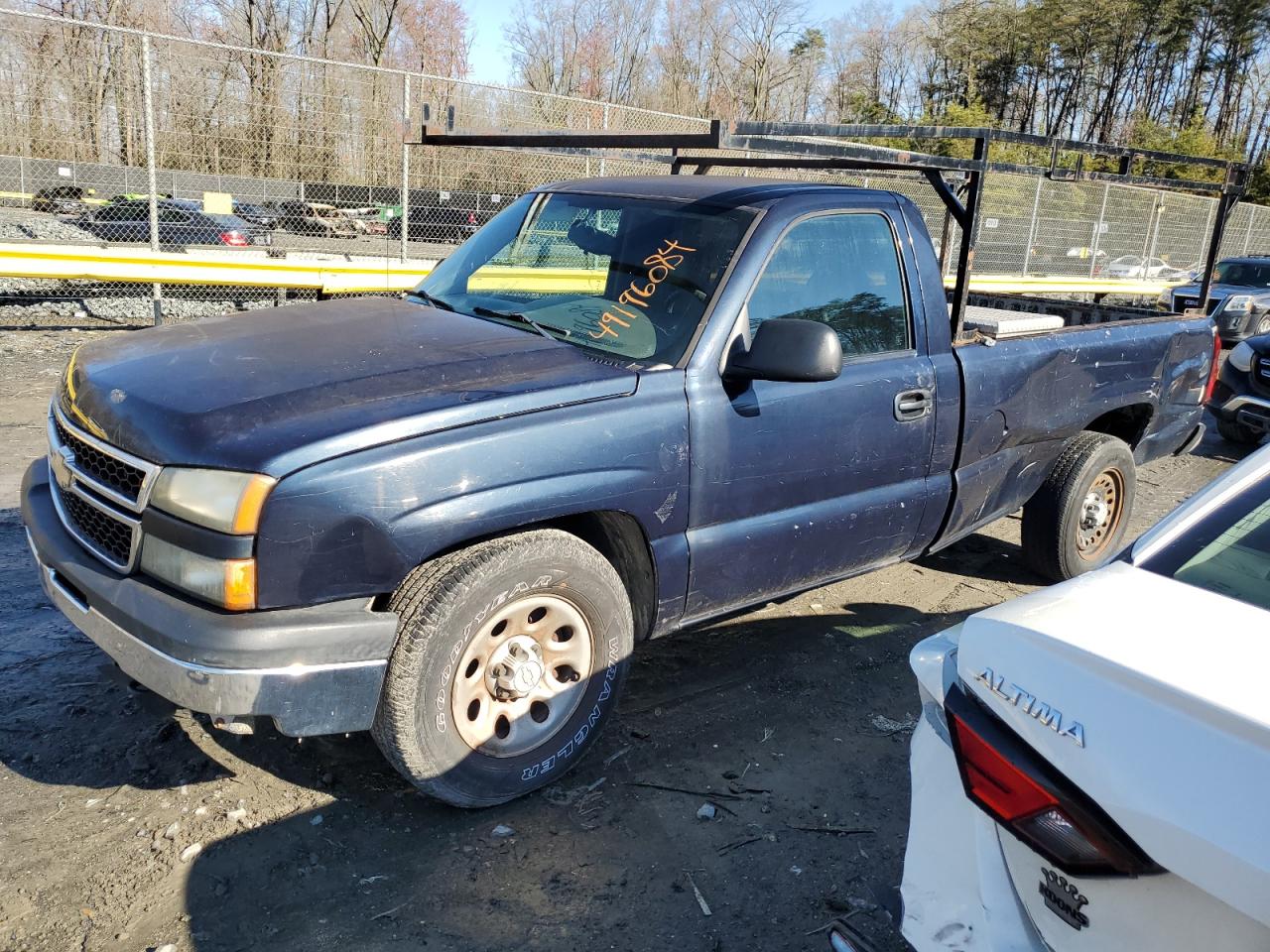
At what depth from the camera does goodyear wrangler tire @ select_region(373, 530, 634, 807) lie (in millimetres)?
2846

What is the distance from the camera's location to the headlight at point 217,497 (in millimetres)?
2574

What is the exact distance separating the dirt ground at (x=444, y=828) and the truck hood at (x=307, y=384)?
908mm

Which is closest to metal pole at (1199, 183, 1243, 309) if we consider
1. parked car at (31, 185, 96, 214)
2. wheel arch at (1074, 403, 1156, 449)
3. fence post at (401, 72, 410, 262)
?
wheel arch at (1074, 403, 1156, 449)

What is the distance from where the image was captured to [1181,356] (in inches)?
214

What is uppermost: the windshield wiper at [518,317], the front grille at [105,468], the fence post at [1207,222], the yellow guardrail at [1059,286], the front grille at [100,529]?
the fence post at [1207,222]

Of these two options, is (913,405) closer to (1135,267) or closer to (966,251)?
(966,251)

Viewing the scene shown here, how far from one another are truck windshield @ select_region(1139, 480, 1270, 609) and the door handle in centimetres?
179

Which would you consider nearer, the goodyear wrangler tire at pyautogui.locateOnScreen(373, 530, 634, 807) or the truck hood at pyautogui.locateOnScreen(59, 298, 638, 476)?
the truck hood at pyautogui.locateOnScreen(59, 298, 638, 476)

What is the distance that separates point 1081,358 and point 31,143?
968 centimetres

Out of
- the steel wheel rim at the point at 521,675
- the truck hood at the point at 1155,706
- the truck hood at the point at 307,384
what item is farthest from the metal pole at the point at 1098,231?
the truck hood at the point at 1155,706

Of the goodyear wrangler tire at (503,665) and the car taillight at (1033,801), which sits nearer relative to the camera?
the car taillight at (1033,801)

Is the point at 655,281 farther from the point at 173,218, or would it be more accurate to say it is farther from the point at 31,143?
the point at 31,143

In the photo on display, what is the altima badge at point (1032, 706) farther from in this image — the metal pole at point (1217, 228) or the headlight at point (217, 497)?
the metal pole at point (1217, 228)

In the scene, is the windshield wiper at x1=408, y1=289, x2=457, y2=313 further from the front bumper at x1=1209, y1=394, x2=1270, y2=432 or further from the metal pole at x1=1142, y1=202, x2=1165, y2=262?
the metal pole at x1=1142, y1=202, x2=1165, y2=262
